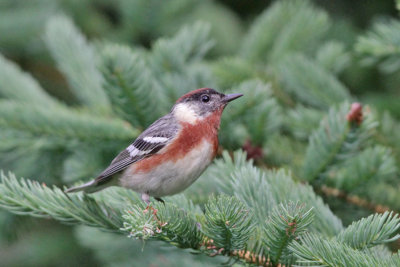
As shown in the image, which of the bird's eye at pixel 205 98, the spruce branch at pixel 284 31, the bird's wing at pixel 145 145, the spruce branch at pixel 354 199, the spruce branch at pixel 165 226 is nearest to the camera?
the spruce branch at pixel 165 226

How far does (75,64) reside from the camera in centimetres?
452

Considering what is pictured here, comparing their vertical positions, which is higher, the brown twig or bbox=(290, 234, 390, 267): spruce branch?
the brown twig

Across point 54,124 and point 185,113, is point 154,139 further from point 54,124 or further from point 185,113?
point 54,124

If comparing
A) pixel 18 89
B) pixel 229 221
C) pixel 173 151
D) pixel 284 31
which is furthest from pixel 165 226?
pixel 284 31

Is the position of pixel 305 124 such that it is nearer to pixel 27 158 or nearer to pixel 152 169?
pixel 152 169

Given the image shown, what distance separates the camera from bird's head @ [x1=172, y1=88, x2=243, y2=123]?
375 centimetres

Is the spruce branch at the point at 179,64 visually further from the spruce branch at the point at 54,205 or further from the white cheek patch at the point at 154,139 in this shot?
the spruce branch at the point at 54,205

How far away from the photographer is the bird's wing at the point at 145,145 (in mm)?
3525

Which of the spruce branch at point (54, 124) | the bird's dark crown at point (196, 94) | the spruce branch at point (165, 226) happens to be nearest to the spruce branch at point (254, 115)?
the bird's dark crown at point (196, 94)

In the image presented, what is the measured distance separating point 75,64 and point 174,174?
1.83 meters

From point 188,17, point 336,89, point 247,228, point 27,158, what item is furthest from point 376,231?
point 188,17

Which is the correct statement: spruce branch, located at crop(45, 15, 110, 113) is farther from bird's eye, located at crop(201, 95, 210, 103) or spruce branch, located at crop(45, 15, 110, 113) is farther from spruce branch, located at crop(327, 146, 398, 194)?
spruce branch, located at crop(327, 146, 398, 194)

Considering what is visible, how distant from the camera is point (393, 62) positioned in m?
3.61

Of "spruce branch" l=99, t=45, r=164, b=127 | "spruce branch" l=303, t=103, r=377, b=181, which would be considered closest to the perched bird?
"spruce branch" l=99, t=45, r=164, b=127
